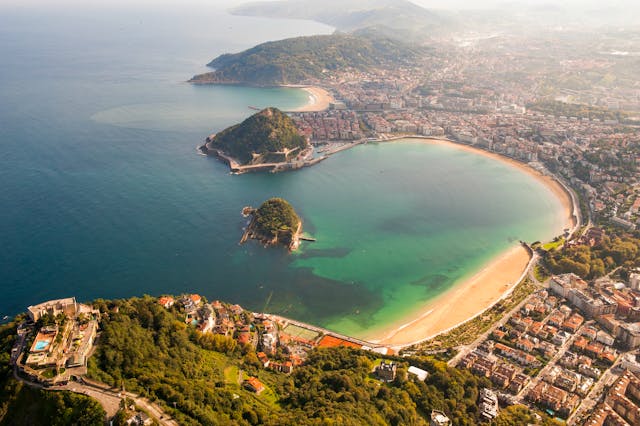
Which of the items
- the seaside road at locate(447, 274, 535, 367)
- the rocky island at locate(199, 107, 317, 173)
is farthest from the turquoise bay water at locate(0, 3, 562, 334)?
the seaside road at locate(447, 274, 535, 367)

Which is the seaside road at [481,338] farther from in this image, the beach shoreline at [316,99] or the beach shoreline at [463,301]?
the beach shoreline at [316,99]

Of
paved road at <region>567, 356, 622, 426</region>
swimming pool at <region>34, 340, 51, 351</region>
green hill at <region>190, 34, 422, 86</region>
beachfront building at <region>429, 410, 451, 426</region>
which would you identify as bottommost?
paved road at <region>567, 356, 622, 426</region>

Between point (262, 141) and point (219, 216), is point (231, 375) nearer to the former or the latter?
point (219, 216)

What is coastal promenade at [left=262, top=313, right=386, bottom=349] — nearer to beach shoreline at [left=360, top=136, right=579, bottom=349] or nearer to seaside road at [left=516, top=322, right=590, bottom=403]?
beach shoreline at [left=360, top=136, right=579, bottom=349]

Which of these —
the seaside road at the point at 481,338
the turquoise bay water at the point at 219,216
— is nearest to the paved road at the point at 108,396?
the turquoise bay water at the point at 219,216

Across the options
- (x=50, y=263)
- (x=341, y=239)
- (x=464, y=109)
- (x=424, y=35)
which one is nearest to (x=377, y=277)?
(x=341, y=239)
